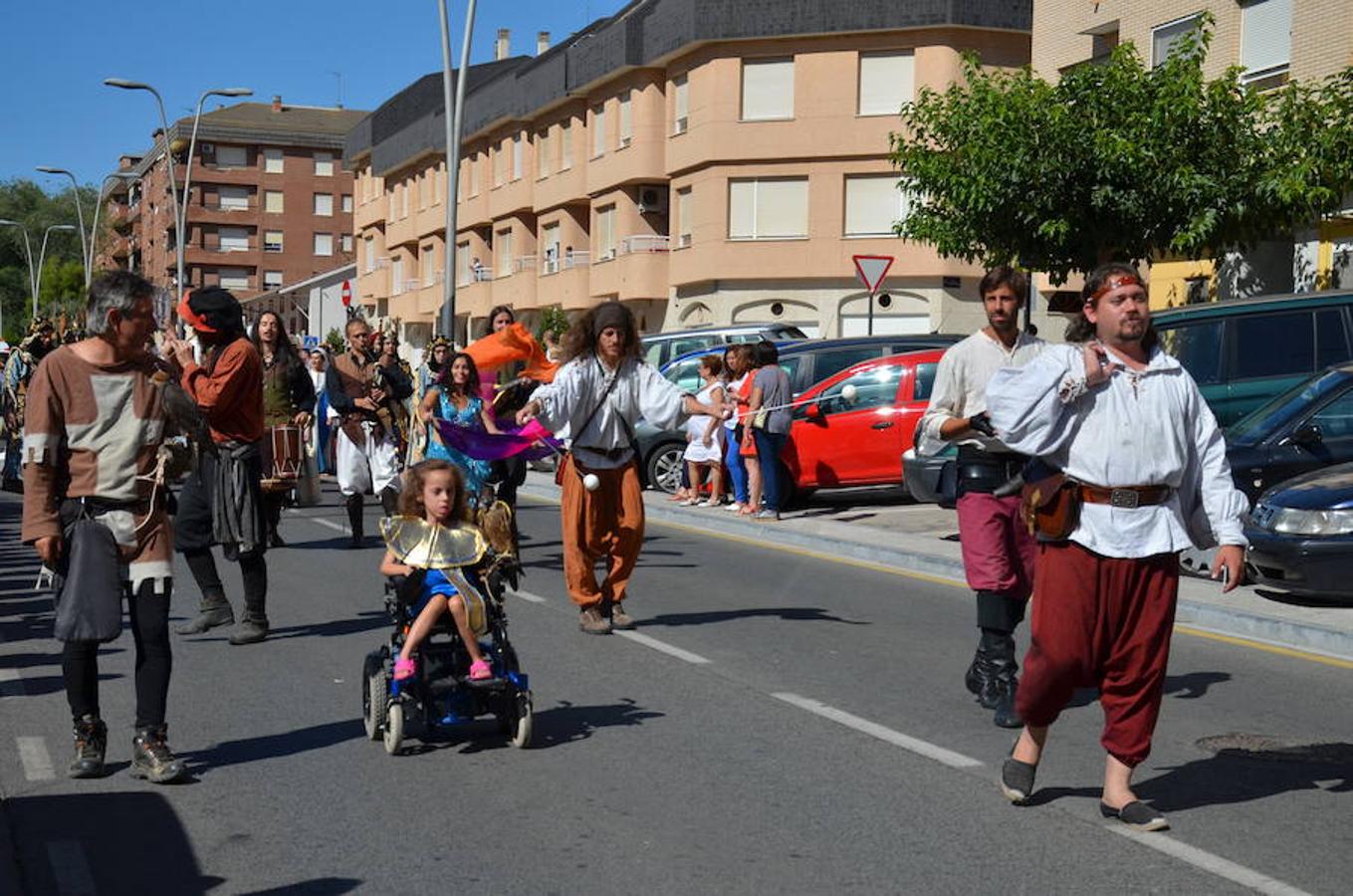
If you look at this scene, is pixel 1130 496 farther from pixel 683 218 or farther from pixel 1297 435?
pixel 683 218

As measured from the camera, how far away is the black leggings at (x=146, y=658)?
6836mm

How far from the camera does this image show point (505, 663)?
757 centimetres

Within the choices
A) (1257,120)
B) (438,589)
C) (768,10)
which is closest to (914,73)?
(768,10)

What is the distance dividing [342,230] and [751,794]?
111 m

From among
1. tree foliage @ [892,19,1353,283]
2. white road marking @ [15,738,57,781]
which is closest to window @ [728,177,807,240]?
tree foliage @ [892,19,1353,283]

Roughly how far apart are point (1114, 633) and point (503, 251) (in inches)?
2211

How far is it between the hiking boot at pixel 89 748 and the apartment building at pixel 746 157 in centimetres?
3371

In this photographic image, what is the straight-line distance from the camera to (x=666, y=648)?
10.4m

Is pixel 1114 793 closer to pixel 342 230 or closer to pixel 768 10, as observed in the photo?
pixel 768 10

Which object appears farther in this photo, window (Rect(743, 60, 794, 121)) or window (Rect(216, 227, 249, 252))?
window (Rect(216, 227, 249, 252))

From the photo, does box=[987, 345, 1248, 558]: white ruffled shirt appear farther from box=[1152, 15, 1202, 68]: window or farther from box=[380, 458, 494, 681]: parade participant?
box=[1152, 15, 1202, 68]: window

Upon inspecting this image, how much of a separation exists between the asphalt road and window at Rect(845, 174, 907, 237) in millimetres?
33809

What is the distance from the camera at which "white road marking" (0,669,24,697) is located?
8.95m

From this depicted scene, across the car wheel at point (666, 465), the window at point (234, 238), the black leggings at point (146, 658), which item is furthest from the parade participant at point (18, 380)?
the window at point (234, 238)
